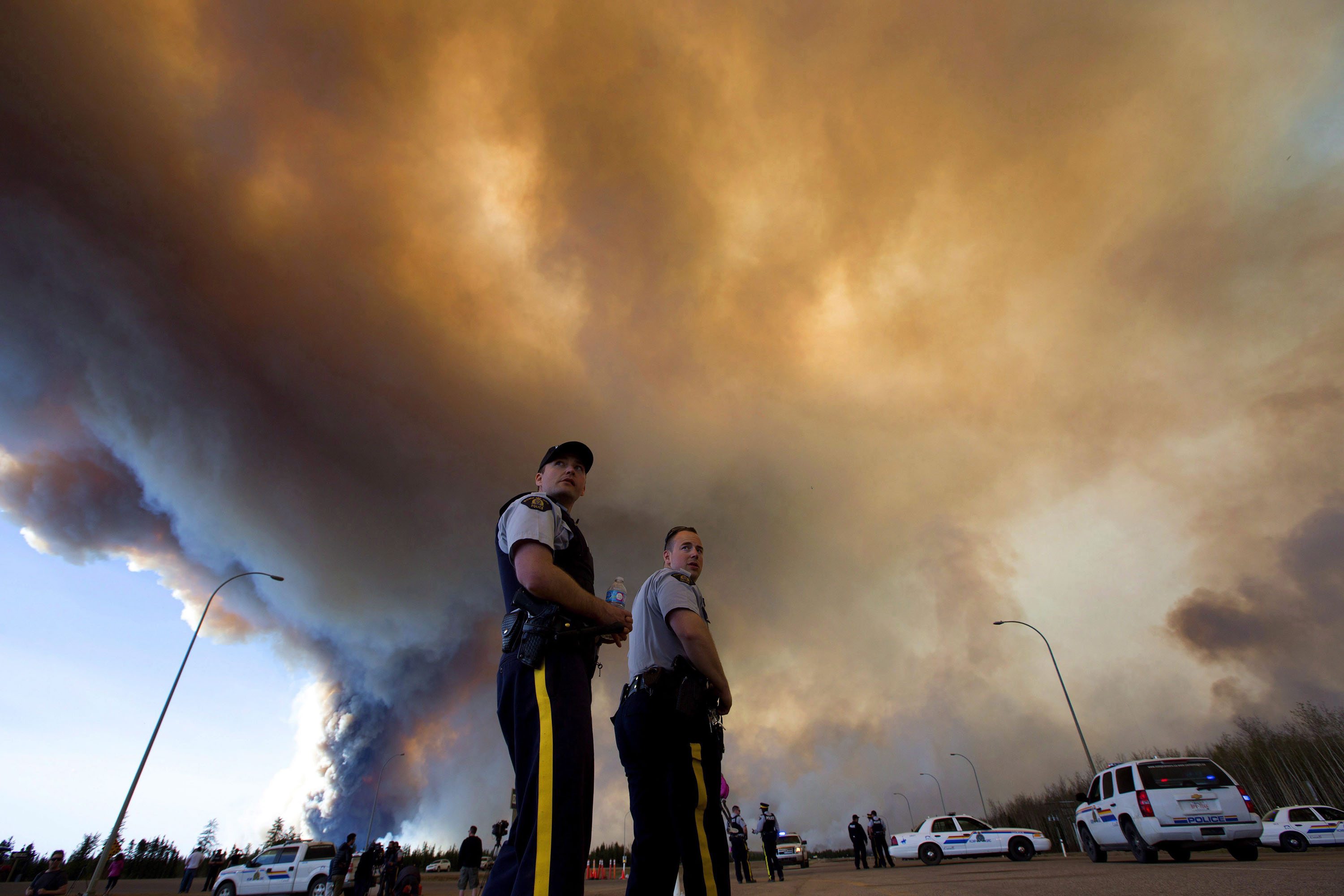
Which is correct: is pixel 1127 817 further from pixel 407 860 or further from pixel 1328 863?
pixel 407 860

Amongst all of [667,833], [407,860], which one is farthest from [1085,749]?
[667,833]

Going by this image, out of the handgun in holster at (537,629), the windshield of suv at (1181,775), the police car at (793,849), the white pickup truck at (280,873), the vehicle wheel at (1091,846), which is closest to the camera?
the handgun in holster at (537,629)

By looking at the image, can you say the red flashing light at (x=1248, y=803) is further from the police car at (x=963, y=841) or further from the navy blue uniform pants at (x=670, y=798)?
the police car at (x=963, y=841)

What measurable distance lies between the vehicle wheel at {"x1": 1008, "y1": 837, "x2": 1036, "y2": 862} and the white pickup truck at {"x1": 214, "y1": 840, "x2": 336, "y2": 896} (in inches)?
860

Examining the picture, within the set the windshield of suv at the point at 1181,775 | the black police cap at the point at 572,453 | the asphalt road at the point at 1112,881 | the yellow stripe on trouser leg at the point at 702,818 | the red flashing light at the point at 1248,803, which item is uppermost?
the black police cap at the point at 572,453

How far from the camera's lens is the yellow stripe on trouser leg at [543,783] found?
2.01 meters

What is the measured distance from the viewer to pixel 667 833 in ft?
9.77

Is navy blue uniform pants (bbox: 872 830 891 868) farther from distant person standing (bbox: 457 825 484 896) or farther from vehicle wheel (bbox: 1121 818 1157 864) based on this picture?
distant person standing (bbox: 457 825 484 896)

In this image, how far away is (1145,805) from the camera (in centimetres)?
1040

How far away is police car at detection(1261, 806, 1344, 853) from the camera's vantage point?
683 inches

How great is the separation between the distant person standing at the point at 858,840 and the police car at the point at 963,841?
3.70 feet

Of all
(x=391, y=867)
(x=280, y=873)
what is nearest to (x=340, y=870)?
(x=280, y=873)

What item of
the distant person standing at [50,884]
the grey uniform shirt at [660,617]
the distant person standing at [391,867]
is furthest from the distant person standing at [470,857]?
the grey uniform shirt at [660,617]

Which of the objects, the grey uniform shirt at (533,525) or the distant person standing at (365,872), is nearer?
the grey uniform shirt at (533,525)
